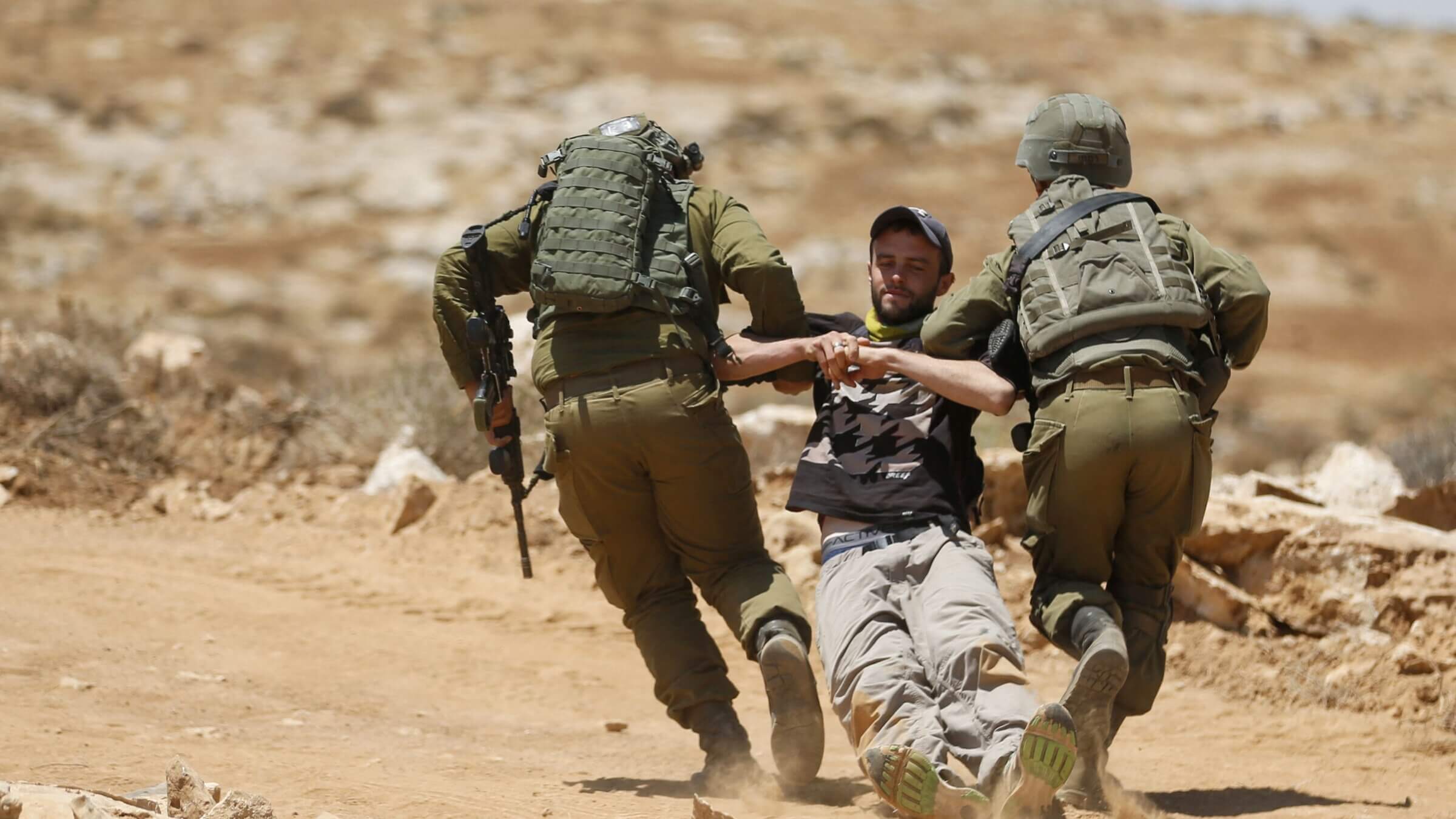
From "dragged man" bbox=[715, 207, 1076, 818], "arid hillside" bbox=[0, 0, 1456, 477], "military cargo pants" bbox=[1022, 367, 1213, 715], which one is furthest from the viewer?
"arid hillside" bbox=[0, 0, 1456, 477]

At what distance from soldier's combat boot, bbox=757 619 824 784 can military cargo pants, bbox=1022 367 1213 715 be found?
2.59 feet

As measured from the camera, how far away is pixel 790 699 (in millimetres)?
4809

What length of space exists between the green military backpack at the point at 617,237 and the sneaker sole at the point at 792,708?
114 cm

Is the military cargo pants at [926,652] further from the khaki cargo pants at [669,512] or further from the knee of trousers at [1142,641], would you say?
the knee of trousers at [1142,641]

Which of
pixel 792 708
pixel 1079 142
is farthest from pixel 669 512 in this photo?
pixel 1079 142

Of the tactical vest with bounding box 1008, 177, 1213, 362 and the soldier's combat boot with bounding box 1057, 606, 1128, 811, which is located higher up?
the tactical vest with bounding box 1008, 177, 1213, 362

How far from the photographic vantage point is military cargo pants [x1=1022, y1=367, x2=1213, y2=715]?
Result: 4.51 meters

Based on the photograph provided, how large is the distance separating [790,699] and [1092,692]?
3.24 feet

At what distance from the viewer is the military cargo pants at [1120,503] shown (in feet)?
14.8

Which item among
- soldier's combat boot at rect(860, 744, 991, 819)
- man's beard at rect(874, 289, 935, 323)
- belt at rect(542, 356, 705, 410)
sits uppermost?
man's beard at rect(874, 289, 935, 323)

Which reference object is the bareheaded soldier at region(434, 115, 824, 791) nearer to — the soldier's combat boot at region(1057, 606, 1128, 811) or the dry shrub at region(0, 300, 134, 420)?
the soldier's combat boot at region(1057, 606, 1128, 811)

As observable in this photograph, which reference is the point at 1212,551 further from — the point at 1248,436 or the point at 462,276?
the point at 1248,436

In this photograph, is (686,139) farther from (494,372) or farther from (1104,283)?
(1104,283)

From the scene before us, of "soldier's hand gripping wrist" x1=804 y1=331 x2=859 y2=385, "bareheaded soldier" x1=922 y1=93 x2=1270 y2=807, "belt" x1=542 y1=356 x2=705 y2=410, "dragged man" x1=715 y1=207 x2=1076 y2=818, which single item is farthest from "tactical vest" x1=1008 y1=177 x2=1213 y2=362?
"belt" x1=542 y1=356 x2=705 y2=410
